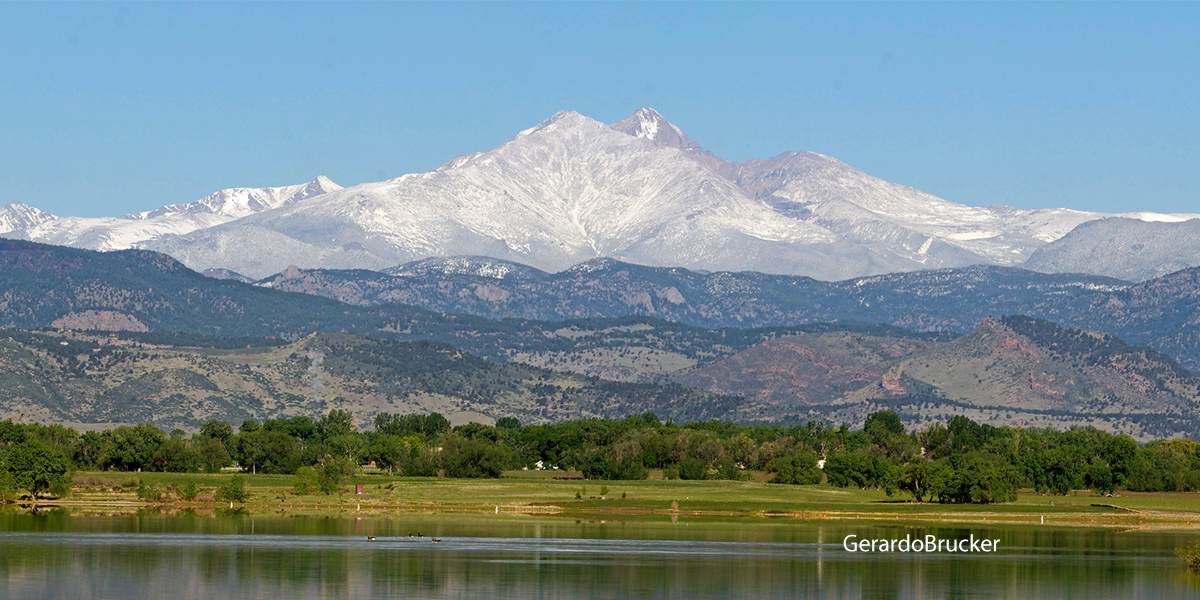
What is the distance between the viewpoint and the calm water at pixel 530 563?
11044cm

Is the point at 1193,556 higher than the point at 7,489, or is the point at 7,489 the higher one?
the point at 7,489

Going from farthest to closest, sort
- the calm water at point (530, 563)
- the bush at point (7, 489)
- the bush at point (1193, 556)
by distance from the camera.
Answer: the bush at point (7, 489), the bush at point (1193, 556), the calm water at point (530, 563)

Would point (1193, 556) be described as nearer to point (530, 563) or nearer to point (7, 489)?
point (530, 563)

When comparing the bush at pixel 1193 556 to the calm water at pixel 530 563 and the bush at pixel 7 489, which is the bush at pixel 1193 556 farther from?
the bush at pixel 7 489

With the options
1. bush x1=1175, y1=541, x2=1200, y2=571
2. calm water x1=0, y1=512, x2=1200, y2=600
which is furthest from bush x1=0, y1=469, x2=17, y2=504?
bush x1=1175, y1=541, x2=1200, y2=571

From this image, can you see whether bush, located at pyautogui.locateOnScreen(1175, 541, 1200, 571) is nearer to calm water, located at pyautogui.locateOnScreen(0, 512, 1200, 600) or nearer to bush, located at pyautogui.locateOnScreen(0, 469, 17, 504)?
calm water, located at pyautogui.locateOnScreen(0, 512, 1200, 600)

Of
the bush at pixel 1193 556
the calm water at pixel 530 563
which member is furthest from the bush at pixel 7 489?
the bush at pixel 1193 556

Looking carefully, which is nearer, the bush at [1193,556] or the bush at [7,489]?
the bush at [1193,556]

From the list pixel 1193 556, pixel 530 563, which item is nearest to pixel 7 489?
pixel 530 563

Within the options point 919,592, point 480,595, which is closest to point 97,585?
point 480,595

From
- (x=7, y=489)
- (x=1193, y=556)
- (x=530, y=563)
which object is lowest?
(x=530, y=563)

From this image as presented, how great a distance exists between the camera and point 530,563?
128125 millimetres

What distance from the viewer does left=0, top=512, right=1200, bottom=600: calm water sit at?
362 ft

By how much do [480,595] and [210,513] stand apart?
8373cm
